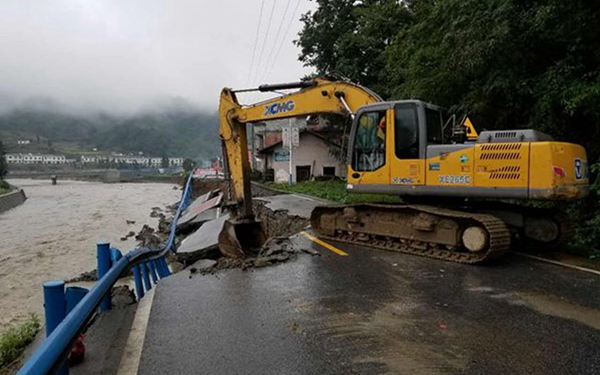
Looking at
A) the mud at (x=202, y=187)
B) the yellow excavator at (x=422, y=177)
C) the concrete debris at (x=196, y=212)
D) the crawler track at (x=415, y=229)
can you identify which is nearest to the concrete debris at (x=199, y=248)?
the yellow excavator at (x=422, y=177)

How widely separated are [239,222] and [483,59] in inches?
294

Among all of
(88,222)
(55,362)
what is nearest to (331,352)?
(55,362)

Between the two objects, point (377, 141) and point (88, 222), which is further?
point (88, 222)

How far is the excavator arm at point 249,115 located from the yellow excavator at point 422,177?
Result: 0.9 inches

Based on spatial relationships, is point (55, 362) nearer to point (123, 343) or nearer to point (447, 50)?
point (123, 343)

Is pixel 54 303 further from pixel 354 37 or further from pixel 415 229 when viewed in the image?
pixel 354 37

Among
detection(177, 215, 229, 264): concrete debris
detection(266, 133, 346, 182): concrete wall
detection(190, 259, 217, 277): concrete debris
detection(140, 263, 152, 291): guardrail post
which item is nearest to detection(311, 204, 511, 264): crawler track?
detection(177, 215, 229, 264): concrete debris

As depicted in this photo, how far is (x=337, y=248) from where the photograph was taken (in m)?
8.81

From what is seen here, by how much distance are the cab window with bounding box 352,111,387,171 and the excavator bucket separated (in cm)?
280

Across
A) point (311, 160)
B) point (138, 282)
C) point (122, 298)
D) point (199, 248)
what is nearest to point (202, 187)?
point (311, 160)

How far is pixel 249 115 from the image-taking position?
10078 mm

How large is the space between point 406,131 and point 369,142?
854 mm

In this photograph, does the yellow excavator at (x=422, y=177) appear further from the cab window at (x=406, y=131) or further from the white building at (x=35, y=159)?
the white building at (x=35, y=159)

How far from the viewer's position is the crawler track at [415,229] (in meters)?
7.10
